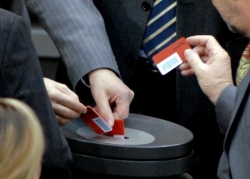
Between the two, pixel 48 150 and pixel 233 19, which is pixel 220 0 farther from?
pixel 48 150

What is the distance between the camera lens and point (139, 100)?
1.80 m

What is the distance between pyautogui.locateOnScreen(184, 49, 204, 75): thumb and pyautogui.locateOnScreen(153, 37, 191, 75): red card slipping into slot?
0.03 metres

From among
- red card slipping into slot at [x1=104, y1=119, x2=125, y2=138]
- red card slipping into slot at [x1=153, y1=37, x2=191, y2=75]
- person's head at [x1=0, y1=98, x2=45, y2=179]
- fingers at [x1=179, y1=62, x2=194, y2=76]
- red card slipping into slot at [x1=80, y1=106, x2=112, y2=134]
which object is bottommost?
red card slipping into slot at [x1=104, y1=119, x2=125, y2=138]

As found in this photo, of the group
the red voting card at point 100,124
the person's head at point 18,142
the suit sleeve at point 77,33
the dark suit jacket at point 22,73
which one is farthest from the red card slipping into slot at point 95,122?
the person's head at point 18,142

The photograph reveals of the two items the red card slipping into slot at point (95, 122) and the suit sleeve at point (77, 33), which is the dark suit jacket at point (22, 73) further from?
the suit sleeve at point (77, 33)

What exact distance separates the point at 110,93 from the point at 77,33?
20 cm

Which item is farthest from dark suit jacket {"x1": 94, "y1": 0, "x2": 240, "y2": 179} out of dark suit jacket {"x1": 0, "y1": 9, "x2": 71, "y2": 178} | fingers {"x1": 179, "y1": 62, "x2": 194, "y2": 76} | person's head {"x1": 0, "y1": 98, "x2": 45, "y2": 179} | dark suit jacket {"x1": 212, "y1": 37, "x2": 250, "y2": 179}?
person's head {"x1": 0, "y1": 98, "x2": 45, "y2": 179}

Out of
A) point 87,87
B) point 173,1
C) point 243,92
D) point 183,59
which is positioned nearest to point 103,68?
point 87,87

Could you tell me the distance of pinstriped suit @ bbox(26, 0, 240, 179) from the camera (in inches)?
63.4

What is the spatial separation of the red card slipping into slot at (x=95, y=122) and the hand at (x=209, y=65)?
0.81 feet

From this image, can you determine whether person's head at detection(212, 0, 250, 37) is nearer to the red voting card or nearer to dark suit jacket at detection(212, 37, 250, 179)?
dark suit jacket at detection(212, 37, 250, 179)

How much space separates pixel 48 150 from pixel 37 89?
0.11m

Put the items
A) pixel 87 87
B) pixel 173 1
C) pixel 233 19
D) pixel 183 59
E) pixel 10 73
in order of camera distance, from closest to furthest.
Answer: pixel 10 73, pixel 233 19, pixel 183 59, pixel 87 87, pixel 173 1

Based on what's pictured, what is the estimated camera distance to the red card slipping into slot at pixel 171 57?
1516 mm
